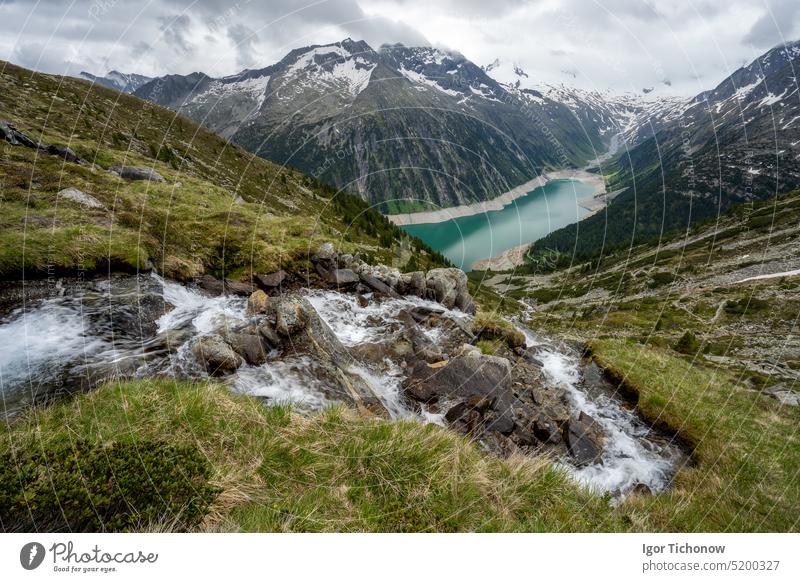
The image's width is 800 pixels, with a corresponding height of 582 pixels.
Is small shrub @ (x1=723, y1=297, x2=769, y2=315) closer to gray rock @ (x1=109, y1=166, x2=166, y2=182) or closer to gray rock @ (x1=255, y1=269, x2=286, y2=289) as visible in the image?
gray rock @ (x1=255, y1=269, x2=286, y2=289)

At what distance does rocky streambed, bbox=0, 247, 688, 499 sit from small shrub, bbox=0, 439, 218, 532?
148 inches

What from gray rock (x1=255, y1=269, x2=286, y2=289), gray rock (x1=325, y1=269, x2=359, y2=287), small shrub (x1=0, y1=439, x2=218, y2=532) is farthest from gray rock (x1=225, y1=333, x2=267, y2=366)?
gray rock (x1=325, y1=269, x2=359, y2=287)

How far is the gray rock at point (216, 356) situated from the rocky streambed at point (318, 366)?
1.4 inches

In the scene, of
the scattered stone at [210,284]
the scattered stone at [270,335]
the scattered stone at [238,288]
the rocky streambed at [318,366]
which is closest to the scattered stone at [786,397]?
the rocky streambed at [318,366]

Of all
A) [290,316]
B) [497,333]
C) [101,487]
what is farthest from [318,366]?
[497,333]

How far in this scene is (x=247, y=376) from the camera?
10367mm

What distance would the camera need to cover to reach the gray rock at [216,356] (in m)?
10.2

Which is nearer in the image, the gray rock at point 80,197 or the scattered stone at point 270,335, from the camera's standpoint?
the scattered stone at point 270,335

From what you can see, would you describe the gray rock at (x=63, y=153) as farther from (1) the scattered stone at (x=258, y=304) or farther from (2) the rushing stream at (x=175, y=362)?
(1) the scattered stone at (x=258, y=304)

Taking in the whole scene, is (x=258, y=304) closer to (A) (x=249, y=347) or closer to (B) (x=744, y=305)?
(A) (x=249, y=347)

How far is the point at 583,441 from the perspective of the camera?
499 inches

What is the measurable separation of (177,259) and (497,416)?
616 inches

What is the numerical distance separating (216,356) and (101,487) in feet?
21.7

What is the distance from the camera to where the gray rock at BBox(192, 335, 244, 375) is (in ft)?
33.4
